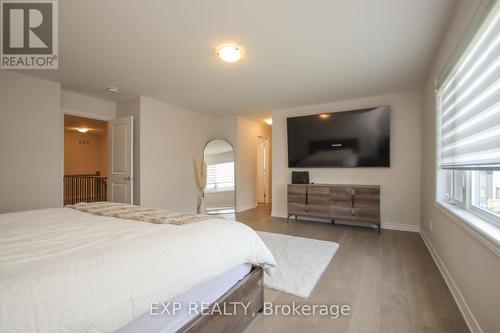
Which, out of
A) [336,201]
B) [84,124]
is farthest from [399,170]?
[84,124]

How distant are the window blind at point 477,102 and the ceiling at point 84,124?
7.13m

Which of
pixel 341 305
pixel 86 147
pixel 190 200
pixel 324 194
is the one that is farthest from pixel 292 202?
pixel 86 147

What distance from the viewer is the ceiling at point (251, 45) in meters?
1.84

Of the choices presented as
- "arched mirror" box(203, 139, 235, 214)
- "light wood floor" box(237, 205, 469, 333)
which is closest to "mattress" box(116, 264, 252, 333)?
"light wood floor" box(237, 205, 469, 333)

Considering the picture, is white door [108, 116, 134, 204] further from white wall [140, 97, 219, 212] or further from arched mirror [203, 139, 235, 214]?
arched mirror [203, 139, 235, 214]

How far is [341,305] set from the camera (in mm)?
1758

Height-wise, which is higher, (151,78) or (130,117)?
(151,78)

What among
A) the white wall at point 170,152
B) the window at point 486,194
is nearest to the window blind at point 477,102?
the window at point 486,194

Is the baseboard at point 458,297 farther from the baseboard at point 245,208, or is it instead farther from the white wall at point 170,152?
the white wall at point 170,152

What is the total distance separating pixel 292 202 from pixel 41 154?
Result: 13.3 ft

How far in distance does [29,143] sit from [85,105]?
1.15 meters

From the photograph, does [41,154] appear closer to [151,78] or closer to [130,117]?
[130,117]

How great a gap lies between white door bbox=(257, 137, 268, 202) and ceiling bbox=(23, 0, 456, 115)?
9.89 feet

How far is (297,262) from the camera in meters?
2.51
